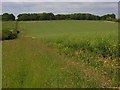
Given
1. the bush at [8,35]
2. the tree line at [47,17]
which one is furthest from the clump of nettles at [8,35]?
the tree line at [47,17]

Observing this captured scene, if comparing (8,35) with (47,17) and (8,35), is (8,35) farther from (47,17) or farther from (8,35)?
(47,17)

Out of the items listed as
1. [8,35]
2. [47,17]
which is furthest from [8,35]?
[47,17]

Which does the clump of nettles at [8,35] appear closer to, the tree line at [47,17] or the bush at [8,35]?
the bush at [8,35]

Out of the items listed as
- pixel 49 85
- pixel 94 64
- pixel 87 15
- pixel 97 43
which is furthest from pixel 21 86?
pixel 87 15

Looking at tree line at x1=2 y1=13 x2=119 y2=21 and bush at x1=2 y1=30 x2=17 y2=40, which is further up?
tree line at x1=2 y1=13 x2=119 y2=21

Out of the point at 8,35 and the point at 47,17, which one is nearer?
the point at 8,35

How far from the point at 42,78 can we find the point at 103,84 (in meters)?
2.07

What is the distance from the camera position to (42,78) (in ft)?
37.0

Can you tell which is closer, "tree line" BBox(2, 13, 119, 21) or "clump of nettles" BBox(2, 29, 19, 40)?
"clump of nettles" BBox(2, 29, 19, 40)

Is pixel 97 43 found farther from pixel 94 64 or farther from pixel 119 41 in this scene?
pixel 94 64

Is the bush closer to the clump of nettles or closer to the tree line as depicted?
the clump of nettles

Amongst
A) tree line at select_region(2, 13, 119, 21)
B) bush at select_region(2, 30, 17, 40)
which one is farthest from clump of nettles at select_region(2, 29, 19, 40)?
tree line at select_region(2, 13, 119, 21)

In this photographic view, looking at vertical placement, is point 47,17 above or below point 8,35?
above

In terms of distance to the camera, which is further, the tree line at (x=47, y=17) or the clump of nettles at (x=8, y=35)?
the tree line at (x=47, y=17)
